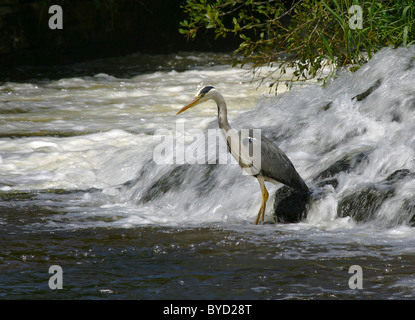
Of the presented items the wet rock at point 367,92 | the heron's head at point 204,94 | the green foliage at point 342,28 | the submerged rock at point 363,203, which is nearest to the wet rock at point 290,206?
the submerged rock at point 363,203

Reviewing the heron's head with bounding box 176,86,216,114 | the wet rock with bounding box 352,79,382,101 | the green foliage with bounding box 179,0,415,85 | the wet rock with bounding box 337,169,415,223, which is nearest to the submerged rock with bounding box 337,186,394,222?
the wet rock with bounding box 337,169,415,223

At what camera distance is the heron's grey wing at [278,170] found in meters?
5.46

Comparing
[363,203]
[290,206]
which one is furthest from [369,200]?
[290,206]

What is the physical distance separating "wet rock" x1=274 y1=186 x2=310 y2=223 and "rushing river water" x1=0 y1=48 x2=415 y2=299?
0.09 meters

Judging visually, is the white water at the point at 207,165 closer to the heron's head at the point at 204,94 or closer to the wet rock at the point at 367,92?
the wet rock at the point at 367,92

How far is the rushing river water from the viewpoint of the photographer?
4.11 metres

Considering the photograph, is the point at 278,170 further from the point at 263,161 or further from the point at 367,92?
the point at 367,92

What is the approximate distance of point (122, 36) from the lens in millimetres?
15438

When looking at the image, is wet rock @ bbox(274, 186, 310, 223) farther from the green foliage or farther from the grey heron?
the green foliage

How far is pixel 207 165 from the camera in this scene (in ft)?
22.1

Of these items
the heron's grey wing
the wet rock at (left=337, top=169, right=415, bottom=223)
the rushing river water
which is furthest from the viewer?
the heron's grey wing

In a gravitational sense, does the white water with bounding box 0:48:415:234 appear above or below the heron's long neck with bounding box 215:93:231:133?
below

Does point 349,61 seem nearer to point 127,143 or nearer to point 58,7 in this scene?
point 127,143
